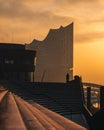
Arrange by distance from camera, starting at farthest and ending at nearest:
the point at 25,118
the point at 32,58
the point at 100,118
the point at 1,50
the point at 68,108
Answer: the point at 32,58 < the point at 1,50 < the point at 68,108 < the point at 100,118 < the point at 25,118

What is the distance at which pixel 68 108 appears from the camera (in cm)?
4534

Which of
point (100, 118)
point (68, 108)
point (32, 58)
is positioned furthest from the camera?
point (32, 58)

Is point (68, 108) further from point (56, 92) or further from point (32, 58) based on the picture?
point (32, 58)

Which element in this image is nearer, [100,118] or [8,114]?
[8,114]

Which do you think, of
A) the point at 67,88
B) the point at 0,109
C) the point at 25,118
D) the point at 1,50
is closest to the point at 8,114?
the point at 25,118

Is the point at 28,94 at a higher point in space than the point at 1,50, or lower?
lower

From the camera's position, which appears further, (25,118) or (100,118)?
(100,118)

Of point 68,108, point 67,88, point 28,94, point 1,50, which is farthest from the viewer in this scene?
point 1,50

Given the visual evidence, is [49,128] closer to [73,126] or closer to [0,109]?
[73,126]

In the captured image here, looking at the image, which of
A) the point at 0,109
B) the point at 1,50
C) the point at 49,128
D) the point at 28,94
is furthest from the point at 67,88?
the point at 1,50

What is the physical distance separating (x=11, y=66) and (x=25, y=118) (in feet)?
252

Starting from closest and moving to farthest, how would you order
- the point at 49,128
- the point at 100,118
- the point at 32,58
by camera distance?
the point at 49,128, the point at 100,118, the point at 32,58

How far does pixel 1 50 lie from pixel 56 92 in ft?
145

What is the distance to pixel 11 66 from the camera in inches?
3723
